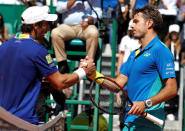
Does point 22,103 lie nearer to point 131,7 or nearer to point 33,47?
point 33,47

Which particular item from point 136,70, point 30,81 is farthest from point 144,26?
point 30,81

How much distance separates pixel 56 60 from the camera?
616 centimetres

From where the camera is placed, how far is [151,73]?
4016 millimetres

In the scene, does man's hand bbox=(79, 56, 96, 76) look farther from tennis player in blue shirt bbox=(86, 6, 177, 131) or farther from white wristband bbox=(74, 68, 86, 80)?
tennis player in blue shirt bbox=(86, 6, 177, 131)

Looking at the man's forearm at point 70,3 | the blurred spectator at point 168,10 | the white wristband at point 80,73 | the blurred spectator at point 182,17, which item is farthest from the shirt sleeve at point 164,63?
the blurred spectator at point 182,17

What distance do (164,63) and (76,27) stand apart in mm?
2666

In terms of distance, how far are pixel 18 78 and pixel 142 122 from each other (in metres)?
1.36

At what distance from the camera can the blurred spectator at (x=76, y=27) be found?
6.04 metres

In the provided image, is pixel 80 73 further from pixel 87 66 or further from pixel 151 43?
pixel 151 43

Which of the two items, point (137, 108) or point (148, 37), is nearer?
point (137, 108)

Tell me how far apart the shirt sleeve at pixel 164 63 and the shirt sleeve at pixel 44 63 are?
110 centimetres

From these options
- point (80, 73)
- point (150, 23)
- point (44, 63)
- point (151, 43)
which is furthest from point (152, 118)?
point (44, 63)

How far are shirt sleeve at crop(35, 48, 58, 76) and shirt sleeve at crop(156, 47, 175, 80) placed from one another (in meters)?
1.10

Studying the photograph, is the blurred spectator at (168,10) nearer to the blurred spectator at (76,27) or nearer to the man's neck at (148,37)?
the blurred spectator at (76,27)
